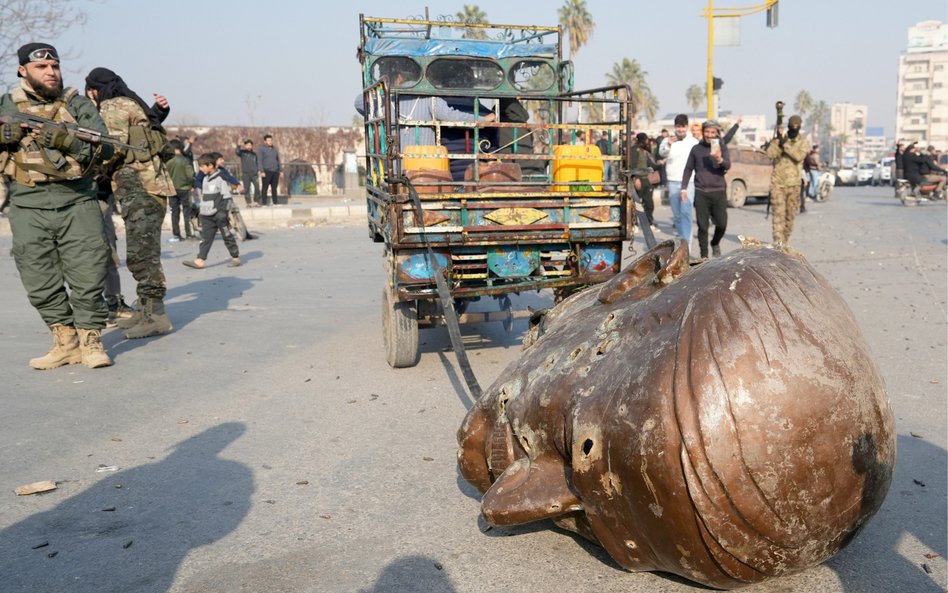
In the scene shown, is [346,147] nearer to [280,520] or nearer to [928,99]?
[280,520]

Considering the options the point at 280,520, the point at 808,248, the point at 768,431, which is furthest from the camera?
the point at 808,248

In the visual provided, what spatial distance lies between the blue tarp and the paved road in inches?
111

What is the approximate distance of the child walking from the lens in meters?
12.3

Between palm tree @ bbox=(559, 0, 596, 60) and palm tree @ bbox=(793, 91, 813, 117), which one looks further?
palm tree @ bbox=(793, 91, 813, 117)

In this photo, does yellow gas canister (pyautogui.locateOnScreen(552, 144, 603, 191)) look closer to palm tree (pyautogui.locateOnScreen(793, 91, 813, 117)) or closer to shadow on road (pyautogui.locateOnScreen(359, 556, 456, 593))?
shadow on road (pyautogui.locateOnScreen(359, 556, 456, 593))

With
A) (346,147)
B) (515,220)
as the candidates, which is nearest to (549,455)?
(515,220)

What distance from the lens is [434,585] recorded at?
119 inches

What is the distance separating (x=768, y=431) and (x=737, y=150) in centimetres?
2168

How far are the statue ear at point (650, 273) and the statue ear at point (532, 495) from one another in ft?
2.67

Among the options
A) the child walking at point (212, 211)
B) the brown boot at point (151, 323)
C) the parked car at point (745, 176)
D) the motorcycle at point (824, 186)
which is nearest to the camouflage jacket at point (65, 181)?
the brown boot at point (151, 323)

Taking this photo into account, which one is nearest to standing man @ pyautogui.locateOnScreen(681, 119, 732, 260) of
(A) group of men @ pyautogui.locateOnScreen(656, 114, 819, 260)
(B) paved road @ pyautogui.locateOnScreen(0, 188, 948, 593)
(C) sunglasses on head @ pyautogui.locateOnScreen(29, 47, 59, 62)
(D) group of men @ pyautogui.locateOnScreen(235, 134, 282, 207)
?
(A) group of men @ pyautogui.locateOnScreen(656, 114, 819, 260)

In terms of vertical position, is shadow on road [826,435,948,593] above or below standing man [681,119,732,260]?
below

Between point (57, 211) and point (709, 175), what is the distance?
7530 mm

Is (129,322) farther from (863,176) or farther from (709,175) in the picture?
(863,176)
